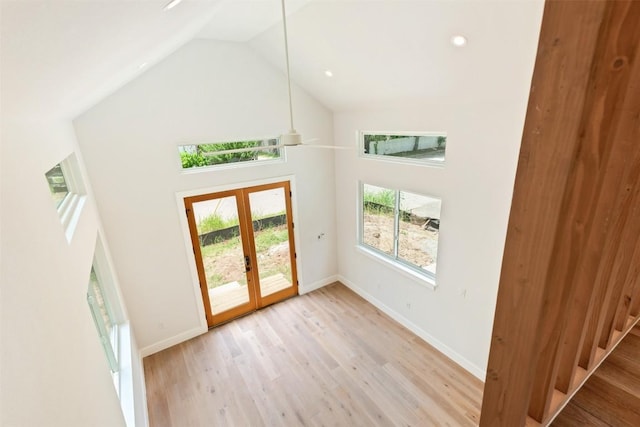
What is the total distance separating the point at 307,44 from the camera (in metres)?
3.53

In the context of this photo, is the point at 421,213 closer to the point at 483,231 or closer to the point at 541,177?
the point at 483,231

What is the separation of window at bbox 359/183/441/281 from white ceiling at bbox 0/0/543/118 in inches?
53.3

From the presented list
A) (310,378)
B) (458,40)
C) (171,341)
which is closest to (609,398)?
(458,40)

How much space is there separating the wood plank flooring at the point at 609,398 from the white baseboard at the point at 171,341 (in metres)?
4.70

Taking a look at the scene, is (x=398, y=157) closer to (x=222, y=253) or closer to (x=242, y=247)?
(x=242, y=247)

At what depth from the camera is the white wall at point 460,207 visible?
3.04 metres

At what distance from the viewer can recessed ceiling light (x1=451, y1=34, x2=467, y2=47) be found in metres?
2.46

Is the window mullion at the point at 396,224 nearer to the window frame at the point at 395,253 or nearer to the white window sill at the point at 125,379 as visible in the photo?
the window frame at the point at 395,253

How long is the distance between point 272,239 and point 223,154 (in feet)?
5.71

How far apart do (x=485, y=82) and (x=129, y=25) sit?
286 cm

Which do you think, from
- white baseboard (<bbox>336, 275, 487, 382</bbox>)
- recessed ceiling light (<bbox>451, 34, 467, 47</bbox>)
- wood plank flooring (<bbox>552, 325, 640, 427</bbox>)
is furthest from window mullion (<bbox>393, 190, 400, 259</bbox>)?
wood plank flooring (<bbox>552, 325, 640, 427</bbox>)

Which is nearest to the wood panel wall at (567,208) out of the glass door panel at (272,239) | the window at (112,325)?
the window at (112,325)

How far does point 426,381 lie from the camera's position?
369cm

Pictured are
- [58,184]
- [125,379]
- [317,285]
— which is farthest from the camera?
[317,285]
